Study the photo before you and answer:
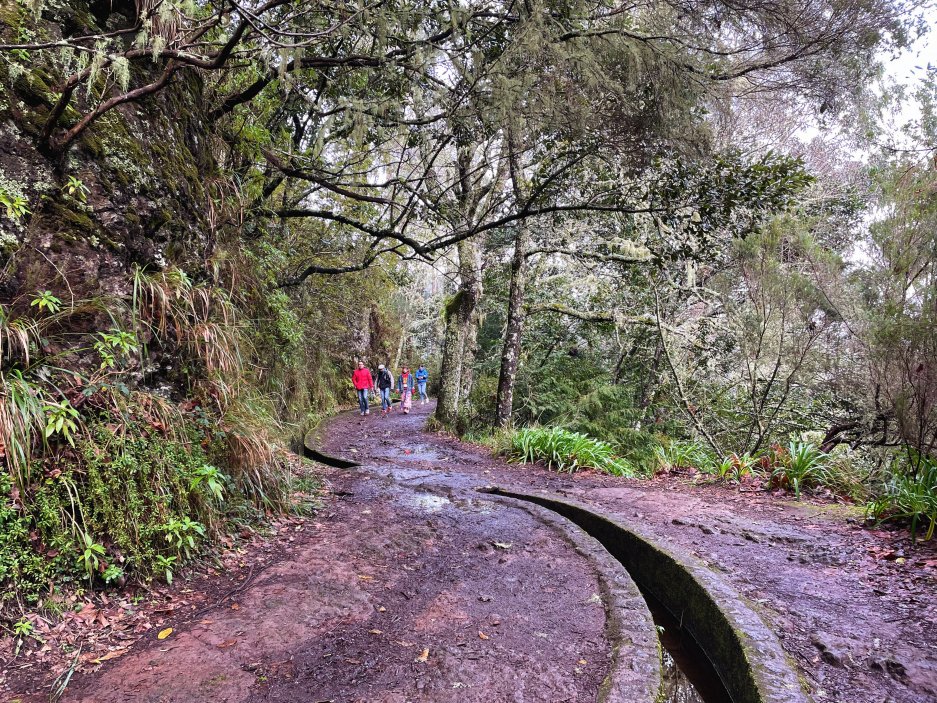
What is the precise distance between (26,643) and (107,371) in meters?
1.64

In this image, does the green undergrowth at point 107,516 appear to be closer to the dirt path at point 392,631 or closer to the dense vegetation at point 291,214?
the dense vegetation at point 291,214

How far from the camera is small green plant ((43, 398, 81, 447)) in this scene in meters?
2.87

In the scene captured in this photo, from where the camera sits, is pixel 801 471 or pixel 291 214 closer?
pixel 801 471

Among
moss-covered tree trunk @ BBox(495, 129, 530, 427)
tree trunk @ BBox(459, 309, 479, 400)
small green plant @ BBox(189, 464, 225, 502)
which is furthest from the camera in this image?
tree trunk @ BBox(459, 309, 479, 400)

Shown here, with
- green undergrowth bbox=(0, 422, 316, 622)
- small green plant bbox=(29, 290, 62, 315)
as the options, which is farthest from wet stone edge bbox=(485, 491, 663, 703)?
small green plant bbox=(29, 290, 62, 315)

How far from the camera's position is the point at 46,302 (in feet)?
10.3

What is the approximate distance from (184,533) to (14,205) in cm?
239

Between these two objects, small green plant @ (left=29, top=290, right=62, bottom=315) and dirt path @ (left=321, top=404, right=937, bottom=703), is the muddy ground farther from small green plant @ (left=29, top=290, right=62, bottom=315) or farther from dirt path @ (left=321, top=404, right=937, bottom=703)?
small green plant @ (left=29, top=290, right=62, bottom=315)

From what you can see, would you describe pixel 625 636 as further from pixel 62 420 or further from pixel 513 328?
pixel 513 328

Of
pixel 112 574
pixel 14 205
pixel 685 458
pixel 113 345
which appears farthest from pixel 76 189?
pixel 685 458

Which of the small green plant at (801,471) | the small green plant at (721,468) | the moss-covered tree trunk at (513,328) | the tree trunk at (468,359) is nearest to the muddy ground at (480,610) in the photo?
the small green plant at (801,471)

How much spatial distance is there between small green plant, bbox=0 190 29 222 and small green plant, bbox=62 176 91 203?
0.33 metres

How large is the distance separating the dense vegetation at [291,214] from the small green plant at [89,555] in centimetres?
3

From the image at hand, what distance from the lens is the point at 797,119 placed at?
40.3 ft
